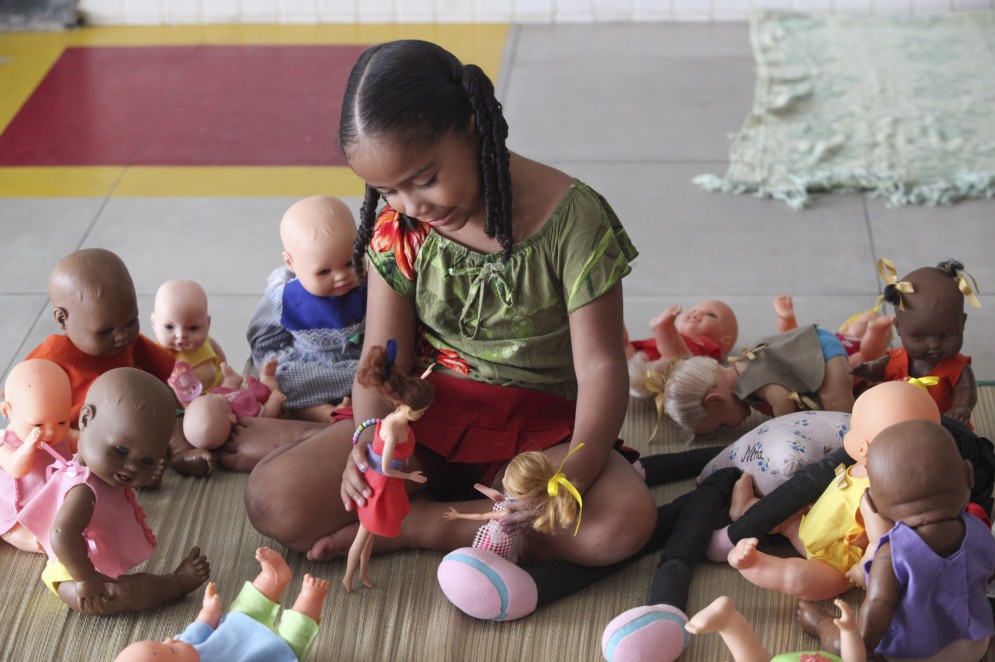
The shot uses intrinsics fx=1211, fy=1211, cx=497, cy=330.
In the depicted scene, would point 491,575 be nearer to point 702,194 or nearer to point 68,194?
point 702,194

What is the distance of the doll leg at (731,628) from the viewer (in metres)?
1.31

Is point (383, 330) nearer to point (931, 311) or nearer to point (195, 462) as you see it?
point (195, 462)

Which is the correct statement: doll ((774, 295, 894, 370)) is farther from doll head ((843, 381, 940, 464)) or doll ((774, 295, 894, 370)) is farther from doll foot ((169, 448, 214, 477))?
doll foot ((169, 448, 214, 477))

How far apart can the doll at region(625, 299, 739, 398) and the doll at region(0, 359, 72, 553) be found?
2.88 ft

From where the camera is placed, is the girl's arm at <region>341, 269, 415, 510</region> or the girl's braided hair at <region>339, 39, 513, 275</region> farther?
the girl's arm at <region>341, 269, 415, 510</region>

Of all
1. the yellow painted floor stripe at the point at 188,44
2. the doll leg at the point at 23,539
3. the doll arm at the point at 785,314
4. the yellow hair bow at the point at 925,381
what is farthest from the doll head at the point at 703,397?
the yellow painted floor stripe at the point at 188,44

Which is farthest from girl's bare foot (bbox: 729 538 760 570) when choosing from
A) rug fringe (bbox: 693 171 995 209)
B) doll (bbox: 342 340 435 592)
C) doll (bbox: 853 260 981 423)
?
rug fringe (bbox: 693 171 995 209)

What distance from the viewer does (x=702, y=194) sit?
8.94ft

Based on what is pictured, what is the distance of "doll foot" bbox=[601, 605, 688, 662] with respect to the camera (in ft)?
4.68

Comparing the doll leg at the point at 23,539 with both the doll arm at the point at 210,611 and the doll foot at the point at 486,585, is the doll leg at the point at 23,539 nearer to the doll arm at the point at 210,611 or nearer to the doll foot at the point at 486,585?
the doll arm at the point at 210,611

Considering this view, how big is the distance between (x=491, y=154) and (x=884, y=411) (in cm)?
57

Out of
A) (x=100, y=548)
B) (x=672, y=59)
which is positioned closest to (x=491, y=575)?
(x=100, y=548)

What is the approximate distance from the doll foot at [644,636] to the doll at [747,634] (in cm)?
9

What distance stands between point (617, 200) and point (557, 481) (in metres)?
1.37
